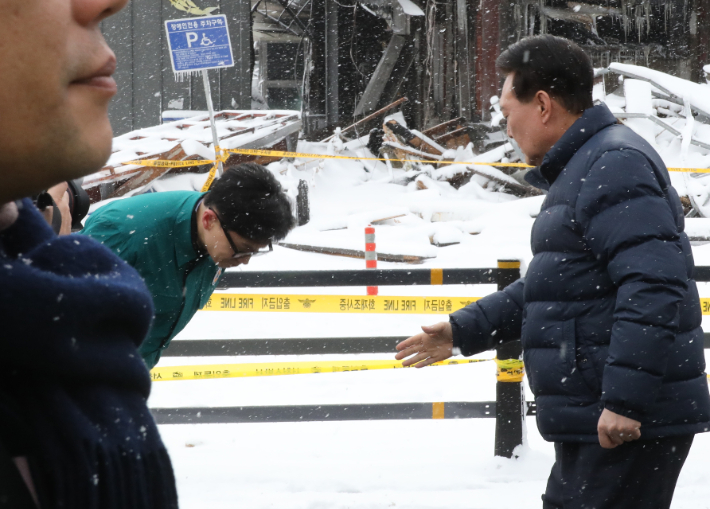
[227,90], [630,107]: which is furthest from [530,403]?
[227,90]

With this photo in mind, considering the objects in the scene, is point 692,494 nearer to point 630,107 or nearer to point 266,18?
point 630,107

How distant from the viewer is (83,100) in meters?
0.60

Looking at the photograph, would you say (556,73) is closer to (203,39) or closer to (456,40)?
(203,39)

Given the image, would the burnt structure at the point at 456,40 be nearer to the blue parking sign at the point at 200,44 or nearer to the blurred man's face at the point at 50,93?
the blue parking sign at the point at 200,44

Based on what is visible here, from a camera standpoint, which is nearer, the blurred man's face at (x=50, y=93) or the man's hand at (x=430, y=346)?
the blurred man's face at (x=50, y=93)

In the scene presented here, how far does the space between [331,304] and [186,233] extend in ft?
7.64

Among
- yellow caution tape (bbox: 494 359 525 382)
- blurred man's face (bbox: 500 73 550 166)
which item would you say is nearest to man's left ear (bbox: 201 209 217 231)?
blurred man's face (bbox: 500 73 550 166)

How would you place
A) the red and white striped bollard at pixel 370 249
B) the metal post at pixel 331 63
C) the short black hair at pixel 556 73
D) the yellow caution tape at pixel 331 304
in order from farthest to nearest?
the metal post at pixel 331 63 < the red and white striped bollard at pixel 370 249 < the yellow caution tape at pixel 331 304 < the short black hair at pixel 556 73

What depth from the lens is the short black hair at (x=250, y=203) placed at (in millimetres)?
2699

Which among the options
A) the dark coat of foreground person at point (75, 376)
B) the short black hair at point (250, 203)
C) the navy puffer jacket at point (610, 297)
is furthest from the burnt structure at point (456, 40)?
the dark coat of foreground person at point (75, 376)

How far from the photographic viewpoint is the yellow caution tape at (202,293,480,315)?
4.71 metres

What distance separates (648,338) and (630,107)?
13.2 m

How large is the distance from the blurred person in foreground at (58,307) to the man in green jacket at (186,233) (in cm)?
194

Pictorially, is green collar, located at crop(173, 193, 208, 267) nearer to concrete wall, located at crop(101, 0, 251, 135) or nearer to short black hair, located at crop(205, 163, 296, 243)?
short black hair, located at crop(205, 163, 296, 243)
